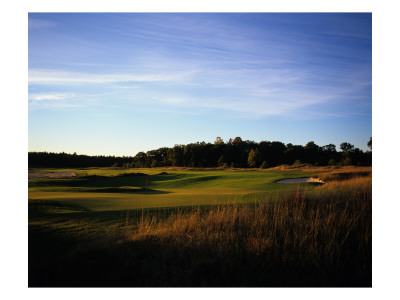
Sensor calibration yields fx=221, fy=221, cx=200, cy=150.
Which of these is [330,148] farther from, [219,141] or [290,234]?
[219,141]

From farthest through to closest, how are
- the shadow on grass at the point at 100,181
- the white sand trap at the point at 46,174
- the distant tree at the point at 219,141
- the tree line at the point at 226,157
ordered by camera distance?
1. the distant tree at the point at 219,141
2. the shadow on grass at the point at 100,181
3. the tree line at the point at 226,157
4. the white sand trap at the point at 46,174

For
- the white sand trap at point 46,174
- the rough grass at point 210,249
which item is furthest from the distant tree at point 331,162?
the white sand trap at point 46,174

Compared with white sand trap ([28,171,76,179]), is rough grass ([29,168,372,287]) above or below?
below

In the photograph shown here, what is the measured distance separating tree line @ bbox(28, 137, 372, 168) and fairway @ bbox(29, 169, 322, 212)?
491 mm

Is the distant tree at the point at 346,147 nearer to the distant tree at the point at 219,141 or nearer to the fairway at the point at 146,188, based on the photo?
the fairway at the point at 146,188

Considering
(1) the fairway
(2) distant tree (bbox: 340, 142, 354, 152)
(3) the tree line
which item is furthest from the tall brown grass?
(1) the fairway

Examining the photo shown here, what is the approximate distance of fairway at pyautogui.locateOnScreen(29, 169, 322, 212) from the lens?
611 cm

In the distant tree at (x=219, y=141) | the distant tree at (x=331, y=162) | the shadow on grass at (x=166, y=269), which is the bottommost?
the shadow on grass at (x=166, y=269)

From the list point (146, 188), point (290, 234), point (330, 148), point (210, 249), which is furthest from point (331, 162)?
point (146, 188)

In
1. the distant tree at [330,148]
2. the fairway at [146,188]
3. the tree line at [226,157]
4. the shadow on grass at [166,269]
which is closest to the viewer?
the shadow on grass at [166,269]

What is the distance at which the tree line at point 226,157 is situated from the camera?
5401mm

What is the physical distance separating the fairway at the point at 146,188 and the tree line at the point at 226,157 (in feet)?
1.61

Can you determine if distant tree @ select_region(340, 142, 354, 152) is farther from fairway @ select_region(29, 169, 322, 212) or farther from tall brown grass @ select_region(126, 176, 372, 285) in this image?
fairway @ select_region(29, 169, 322, 212)

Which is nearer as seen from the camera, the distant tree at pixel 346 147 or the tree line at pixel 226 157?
the distant tree at pixel 346 147
